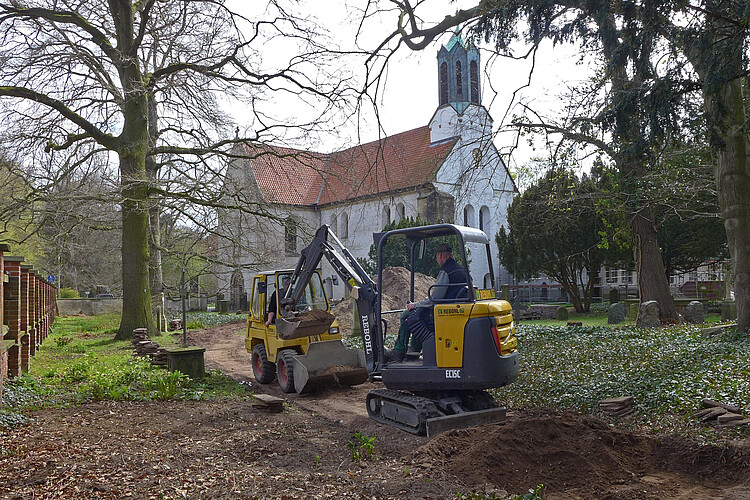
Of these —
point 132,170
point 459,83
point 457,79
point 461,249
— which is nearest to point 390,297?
point 132,170

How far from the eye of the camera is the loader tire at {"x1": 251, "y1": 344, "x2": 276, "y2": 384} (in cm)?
1194

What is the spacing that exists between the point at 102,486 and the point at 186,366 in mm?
6267

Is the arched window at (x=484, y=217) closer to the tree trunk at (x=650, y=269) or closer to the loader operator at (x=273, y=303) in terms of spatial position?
the tree trunk at (x=650, y=269)

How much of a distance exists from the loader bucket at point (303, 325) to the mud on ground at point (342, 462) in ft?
10.2

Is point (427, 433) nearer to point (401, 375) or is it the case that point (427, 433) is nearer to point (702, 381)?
point (401, 375)

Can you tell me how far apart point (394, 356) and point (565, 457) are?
9.45 ft

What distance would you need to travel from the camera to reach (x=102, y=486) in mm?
5258

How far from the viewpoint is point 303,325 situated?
1125 cm

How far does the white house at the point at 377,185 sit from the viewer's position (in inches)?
→ 526

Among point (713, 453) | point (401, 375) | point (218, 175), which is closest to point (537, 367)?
point (401, 375)

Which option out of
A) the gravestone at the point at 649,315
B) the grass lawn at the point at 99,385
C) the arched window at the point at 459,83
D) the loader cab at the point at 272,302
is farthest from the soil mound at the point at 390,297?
the arched window at the point at 459,83

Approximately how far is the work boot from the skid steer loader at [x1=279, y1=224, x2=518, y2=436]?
33 mm

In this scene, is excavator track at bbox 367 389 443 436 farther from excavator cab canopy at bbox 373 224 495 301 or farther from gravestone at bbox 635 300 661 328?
gravestone at bbox 635 300 661 328

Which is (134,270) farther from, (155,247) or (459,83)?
(459,83)
